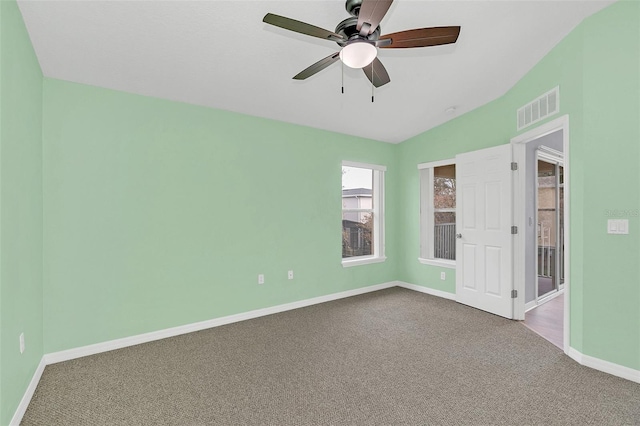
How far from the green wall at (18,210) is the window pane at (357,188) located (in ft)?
11.8

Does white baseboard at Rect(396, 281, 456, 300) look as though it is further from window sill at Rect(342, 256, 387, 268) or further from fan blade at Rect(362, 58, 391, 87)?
fan blade at Rect(362, 58, 391, 87)

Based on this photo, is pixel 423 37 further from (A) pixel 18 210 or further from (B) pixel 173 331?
(B) pixel 173 331

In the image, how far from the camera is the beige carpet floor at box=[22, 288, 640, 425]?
6.53 feet

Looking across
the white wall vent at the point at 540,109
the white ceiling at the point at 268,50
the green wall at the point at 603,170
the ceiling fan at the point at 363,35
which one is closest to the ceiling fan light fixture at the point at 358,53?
the ceiling fan at the point at 363,35

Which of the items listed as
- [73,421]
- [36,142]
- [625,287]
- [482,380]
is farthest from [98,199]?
[625,287]

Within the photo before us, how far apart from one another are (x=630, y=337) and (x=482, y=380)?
1.21m

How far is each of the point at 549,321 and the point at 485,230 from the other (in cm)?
127

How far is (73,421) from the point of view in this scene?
1958 millimetres

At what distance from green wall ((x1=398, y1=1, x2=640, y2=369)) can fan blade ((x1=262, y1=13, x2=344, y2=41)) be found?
2.27 meters

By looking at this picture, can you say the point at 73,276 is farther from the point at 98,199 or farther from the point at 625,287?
the point at 625,287

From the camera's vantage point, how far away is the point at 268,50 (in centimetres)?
264

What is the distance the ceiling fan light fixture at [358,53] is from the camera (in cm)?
182

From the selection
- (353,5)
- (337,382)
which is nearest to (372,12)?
(353,5)

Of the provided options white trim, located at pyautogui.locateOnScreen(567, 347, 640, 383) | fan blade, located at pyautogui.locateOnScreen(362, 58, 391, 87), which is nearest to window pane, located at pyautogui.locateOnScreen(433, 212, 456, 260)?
white trim, located at pyautogui.locateOnScreen(567, 347, 640, 383)
